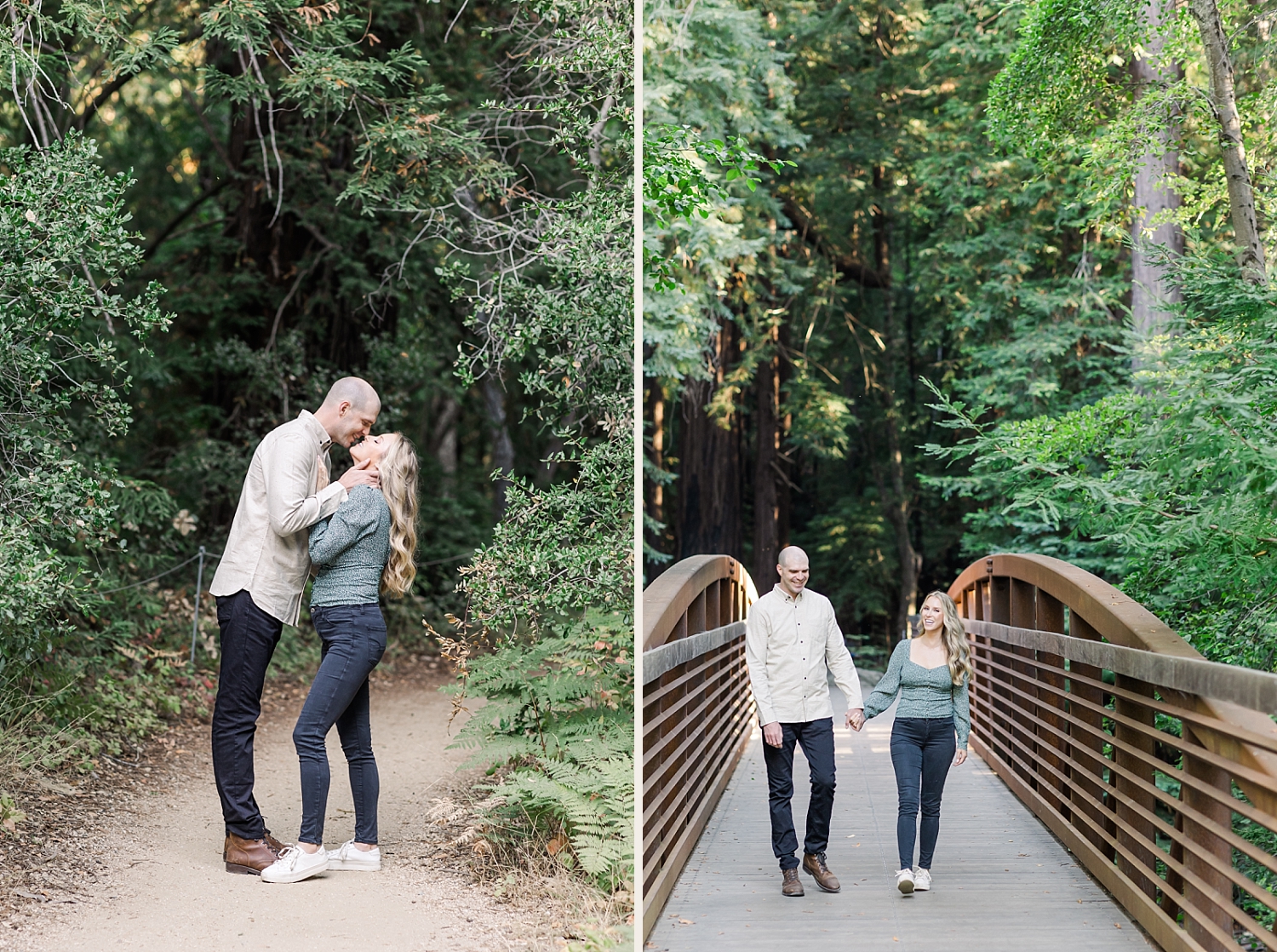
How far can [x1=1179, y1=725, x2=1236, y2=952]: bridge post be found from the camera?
3549 mm

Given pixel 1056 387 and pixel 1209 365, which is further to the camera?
pixel 1056 387

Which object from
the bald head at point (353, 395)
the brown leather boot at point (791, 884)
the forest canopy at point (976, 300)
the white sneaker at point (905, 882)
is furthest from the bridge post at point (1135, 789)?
the bald head at point (353, 395)

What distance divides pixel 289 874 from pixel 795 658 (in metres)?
2.23

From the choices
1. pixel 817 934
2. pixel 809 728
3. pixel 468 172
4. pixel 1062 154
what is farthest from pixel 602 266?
pixel 1062 154

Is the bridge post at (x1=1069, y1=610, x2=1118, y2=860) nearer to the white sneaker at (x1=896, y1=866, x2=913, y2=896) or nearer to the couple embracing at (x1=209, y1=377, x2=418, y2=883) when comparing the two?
the white sneaker at (x1=896, y1=866, x2=913, y2=896)

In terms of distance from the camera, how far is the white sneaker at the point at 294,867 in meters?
4.35

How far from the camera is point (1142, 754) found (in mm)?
4457

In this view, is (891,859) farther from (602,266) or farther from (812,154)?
(812,154)

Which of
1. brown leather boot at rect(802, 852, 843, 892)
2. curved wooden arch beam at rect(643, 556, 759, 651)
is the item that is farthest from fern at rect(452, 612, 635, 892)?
brown leather boot at rect(802, 852, 843, 892)

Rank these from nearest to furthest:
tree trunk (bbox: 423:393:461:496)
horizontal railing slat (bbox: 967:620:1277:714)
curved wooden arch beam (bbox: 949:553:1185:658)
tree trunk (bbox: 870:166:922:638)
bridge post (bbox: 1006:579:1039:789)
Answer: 1. horizontal railing slat (bbox: 967:620:1277:714)
2. curved wooden arch beam (bbox: 949:553:1185:658)
3. bridge post (bbox: 1006:579:1039:789)
4. tree trunk (bbox: 870:166:922:638)
5. tree trunk (bbox: 423:393:461:496)

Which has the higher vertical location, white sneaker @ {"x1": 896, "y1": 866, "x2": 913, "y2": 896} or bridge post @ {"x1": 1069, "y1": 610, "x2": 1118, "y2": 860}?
bridge post @ {"x1": 1069, "y1": 610, "x2": 1118, "y2": 860}

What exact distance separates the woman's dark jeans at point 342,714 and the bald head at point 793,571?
1.74 metres

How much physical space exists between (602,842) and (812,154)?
1291 cm

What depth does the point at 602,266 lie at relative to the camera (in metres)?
6.16
